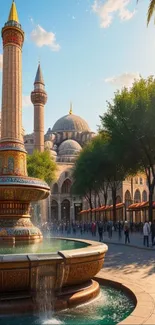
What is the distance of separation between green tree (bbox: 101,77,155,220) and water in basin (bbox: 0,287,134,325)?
63.8 ft

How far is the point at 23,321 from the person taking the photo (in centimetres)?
627

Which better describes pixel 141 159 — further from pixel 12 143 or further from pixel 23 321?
pixel 23 321

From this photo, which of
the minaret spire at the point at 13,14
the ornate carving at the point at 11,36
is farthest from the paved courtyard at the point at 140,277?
the minaret spire at the point at 13,14

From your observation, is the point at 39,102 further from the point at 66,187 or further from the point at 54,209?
the point at 54,209

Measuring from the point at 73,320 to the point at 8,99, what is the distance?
8.19 m

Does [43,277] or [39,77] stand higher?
[39,77]

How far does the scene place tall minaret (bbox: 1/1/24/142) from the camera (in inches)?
482

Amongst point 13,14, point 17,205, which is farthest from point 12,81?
point 17,205

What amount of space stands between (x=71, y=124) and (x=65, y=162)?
26.0 metres

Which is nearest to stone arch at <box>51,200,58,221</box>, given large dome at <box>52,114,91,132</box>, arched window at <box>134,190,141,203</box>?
arched window at <box>134,190,141,203</box>

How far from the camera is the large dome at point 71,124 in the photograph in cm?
11131

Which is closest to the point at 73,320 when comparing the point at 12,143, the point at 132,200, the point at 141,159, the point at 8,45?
the point at 12,143

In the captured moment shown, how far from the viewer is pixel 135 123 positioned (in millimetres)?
26688

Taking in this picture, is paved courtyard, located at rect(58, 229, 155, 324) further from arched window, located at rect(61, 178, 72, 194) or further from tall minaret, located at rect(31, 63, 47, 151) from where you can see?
arched window, located at rect(61, 178, 72, 194)
